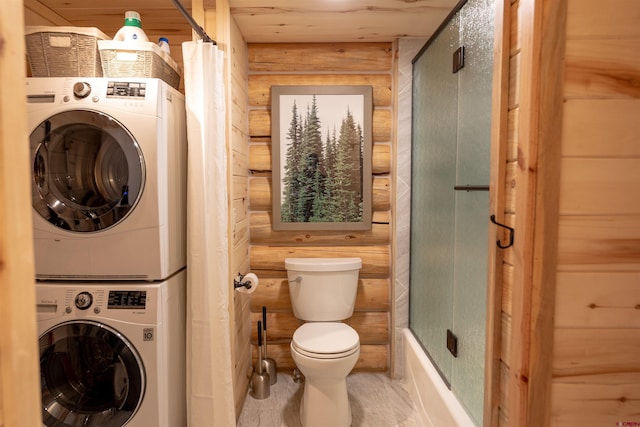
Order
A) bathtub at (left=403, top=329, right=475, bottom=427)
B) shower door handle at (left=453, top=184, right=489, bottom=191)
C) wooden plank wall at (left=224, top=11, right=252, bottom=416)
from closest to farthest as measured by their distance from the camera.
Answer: shower door handle at (left=453, top=184, right=489, bottom=191) < bathtub at (left=403, top=329, right=475, bottom=427) < wooden plank wall at (left=224, top=11, right=252, bottom=416)

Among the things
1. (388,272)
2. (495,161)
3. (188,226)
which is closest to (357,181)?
(388,272)

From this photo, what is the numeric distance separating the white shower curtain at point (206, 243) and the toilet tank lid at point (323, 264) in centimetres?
68

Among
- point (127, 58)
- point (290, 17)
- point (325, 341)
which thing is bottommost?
point (325, 341)

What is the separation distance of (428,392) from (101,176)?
193cm

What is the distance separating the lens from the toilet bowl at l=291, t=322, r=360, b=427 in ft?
6.11

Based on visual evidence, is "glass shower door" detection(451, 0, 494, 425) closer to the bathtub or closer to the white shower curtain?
the bathtub

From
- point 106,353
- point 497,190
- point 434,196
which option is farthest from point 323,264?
point 497,190

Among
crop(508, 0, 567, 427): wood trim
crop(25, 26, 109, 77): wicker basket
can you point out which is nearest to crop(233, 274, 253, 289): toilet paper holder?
crop(25, 26, 109, 77): wicker basket

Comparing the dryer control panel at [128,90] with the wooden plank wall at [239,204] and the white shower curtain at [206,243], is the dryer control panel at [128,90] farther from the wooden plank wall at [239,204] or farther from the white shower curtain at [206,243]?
the wooden plank wall at [239,204]

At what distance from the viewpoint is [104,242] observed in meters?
1.49

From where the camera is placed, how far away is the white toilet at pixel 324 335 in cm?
188

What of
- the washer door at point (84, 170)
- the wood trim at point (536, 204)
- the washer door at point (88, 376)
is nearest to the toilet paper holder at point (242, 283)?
the washer door at point (88, 376)

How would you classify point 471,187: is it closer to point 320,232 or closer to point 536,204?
point 536,204

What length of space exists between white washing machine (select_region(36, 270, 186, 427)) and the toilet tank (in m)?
0.90
